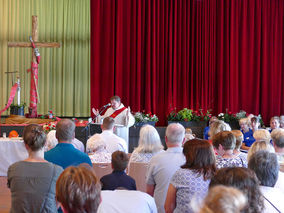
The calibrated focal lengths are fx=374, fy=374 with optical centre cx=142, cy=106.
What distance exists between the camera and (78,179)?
1.39 meters

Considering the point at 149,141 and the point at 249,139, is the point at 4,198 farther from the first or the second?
the point at 249,139

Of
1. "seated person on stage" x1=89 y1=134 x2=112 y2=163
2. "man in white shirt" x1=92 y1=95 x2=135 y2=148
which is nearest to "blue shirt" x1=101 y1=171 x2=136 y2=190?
"seated person on stage" x1=89 y1=134 x2=112 y2=163

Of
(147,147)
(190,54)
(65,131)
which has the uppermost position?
(190,54)

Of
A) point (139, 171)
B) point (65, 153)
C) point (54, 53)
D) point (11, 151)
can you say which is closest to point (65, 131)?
point (65, 153)

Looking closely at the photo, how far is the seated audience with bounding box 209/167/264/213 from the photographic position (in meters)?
1.44

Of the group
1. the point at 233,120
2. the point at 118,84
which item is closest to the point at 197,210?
the point at 233,120

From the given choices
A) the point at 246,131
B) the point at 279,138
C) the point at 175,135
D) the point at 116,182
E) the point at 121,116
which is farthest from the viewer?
the point at 121,116

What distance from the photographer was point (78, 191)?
54.4 inches

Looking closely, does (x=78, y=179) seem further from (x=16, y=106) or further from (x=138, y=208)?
(x=16, y=106)

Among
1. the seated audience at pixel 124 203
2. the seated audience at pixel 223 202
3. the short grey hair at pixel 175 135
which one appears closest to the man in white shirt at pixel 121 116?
the short grey hair at pixel 175 135

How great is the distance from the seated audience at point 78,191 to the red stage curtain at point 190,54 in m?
8.34

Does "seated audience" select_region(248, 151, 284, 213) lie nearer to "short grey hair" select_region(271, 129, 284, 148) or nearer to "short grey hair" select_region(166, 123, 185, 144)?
"short grey hair" select_region(166, 123, 185, 144)

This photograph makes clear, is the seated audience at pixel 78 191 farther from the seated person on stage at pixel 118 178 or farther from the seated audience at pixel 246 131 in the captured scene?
the seated audience at pixel 246 131

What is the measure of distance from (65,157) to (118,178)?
0.44 meters
